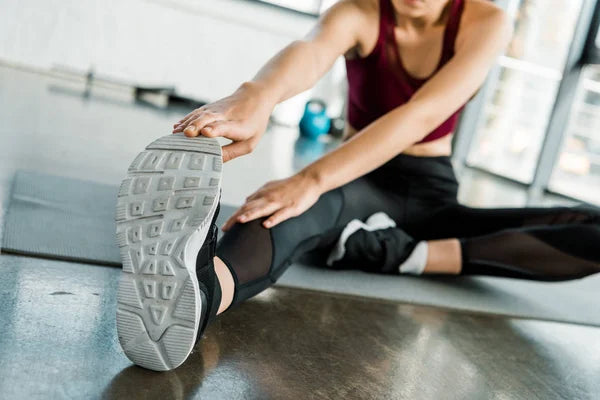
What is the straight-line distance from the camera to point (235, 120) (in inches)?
43.6

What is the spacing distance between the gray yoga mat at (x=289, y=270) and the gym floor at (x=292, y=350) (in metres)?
0.04

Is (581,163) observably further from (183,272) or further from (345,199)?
(183,272)

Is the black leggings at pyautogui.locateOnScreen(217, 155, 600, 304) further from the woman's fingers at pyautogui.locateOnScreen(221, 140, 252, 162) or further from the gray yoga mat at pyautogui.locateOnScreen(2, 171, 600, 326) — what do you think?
the woman's fingers at pyautogui.locateOnScreen(221, 140, 252, 162)

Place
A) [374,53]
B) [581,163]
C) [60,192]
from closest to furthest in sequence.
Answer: [374,53] < [60,192] < [581,163]

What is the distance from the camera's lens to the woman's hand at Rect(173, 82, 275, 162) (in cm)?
103

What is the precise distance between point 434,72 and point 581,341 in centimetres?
68

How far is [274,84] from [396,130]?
9.8 inches

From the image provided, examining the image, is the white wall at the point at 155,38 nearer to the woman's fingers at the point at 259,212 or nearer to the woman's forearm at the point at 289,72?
the woman's forearm at the point at 289,72

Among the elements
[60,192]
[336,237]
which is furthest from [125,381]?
[60,192]

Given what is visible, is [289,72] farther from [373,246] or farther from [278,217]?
[373,246]

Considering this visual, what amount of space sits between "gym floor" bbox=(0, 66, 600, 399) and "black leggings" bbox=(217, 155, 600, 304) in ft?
0.43

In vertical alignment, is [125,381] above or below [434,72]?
below

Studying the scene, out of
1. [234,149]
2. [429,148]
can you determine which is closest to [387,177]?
[429,148]

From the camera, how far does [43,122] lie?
2738 mm
